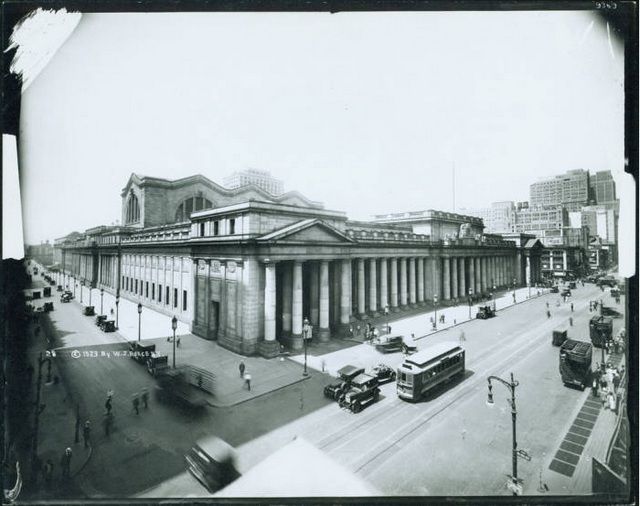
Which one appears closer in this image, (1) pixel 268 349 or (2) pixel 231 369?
(2) pixel 231 369

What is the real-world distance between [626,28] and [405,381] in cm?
1729

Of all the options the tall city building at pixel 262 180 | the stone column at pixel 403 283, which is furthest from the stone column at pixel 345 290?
the tall city building at pixel 262 180

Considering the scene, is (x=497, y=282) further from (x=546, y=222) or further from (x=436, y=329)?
(x=436, y=329)

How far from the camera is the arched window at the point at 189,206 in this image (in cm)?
5031

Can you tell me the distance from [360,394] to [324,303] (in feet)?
42.5

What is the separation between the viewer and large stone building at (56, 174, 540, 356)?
1017 inches

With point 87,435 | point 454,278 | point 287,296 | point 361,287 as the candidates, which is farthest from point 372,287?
point 87,435

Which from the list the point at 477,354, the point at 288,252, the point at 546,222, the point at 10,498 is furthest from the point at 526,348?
the point at 546,222

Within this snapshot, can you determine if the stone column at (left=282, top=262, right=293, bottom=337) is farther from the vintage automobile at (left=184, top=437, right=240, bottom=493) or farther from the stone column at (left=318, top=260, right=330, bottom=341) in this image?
the vintage automobile at (left=184, top=437, right=240, bottom=493)

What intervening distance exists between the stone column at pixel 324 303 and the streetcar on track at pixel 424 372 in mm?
11857

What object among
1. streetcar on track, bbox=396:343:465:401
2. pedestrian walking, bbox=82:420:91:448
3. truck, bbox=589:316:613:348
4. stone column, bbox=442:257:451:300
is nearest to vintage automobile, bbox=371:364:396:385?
streetcar on track, bbox=396:343:465:401

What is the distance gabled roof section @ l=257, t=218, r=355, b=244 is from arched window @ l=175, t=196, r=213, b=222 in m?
29.9

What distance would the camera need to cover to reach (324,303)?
29.9 metres

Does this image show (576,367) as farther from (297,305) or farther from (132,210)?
(132,210)
